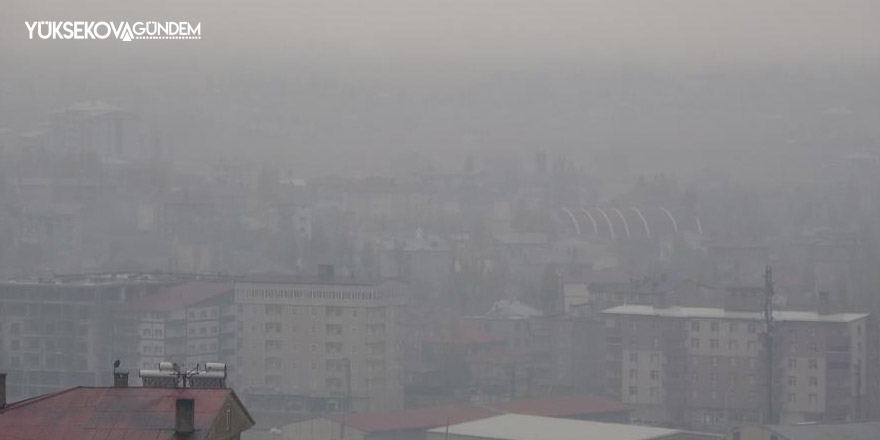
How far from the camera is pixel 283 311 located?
14133 mm

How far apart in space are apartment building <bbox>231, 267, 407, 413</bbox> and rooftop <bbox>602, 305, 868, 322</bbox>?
1.69m

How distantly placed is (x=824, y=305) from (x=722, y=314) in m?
0.81

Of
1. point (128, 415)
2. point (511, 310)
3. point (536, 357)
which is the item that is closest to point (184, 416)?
point (128, 415)

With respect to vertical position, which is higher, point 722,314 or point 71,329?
point 722,314

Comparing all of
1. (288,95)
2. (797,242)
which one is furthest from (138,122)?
(797,242)

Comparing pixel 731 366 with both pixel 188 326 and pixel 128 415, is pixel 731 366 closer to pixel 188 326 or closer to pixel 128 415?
pixel 188 326

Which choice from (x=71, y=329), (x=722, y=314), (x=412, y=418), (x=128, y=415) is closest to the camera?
(x=128, y=415)

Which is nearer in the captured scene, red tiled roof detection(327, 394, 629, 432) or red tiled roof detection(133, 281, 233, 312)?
red tiled roof detection(327, 394, 629, 432)

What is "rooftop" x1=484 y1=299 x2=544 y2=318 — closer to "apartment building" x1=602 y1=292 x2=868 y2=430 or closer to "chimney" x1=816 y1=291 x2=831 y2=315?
"apartment building" x1=602 y1=292 x2=868 y2=430

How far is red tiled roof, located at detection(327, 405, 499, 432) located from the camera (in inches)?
451


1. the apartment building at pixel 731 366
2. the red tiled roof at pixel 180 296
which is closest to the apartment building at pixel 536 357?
the apartment building at pixel 731 366

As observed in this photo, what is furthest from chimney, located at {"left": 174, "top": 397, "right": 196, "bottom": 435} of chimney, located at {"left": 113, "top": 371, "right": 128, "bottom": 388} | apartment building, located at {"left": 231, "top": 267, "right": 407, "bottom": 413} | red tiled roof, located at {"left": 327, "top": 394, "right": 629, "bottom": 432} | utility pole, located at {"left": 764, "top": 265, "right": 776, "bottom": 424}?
apartment building, located at {"left": 231, "top": 267, "right": 407, "bottom": 413}

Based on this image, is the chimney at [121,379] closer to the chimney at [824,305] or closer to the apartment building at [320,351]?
the apartment building at [320,351]

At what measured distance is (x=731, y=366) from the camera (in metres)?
13.7
